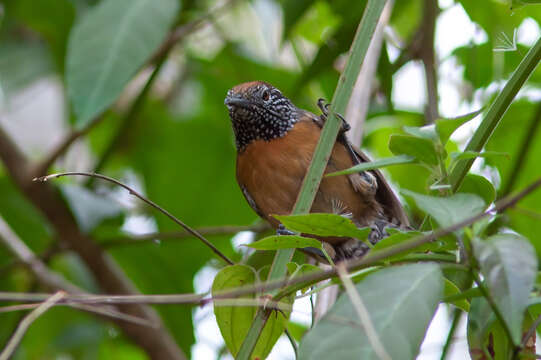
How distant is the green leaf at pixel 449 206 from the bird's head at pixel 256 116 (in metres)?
1.63

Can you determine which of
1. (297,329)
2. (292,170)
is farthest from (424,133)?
(297,329)

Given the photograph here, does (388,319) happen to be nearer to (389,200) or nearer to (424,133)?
(424,133)

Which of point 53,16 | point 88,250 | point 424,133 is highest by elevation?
point 53,16

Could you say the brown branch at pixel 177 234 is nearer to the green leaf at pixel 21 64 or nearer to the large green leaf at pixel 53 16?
the large green leaf at pixel 53 16

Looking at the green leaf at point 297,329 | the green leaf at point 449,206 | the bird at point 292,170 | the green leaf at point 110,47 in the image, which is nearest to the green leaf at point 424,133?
the green leaf at point 449,206

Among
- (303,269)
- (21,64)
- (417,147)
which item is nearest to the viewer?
(417,147)

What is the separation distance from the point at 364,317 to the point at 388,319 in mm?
35

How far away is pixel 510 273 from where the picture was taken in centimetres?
92

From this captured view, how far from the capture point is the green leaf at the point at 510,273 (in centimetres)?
90

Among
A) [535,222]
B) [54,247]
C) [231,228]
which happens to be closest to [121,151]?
[54,247]

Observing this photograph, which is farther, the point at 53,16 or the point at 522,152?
the point at 53,16

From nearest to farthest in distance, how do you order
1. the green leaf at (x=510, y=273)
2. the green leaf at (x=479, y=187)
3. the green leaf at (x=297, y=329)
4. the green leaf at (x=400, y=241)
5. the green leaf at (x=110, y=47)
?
the green leaf at (x=510, y=273) < the green leaf at (x=400, y=241) < the green leaf at (x=479, y=187) < the green leaf at (x=110, y=47) < the green leaf at (x=297, y=329)

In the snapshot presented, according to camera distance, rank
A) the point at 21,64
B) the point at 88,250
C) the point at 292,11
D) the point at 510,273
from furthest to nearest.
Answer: the point at 21,64, the point at 88,250, the point at 292,11, the point at 510,273

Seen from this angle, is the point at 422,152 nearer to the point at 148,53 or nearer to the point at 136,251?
the point at 148,53
